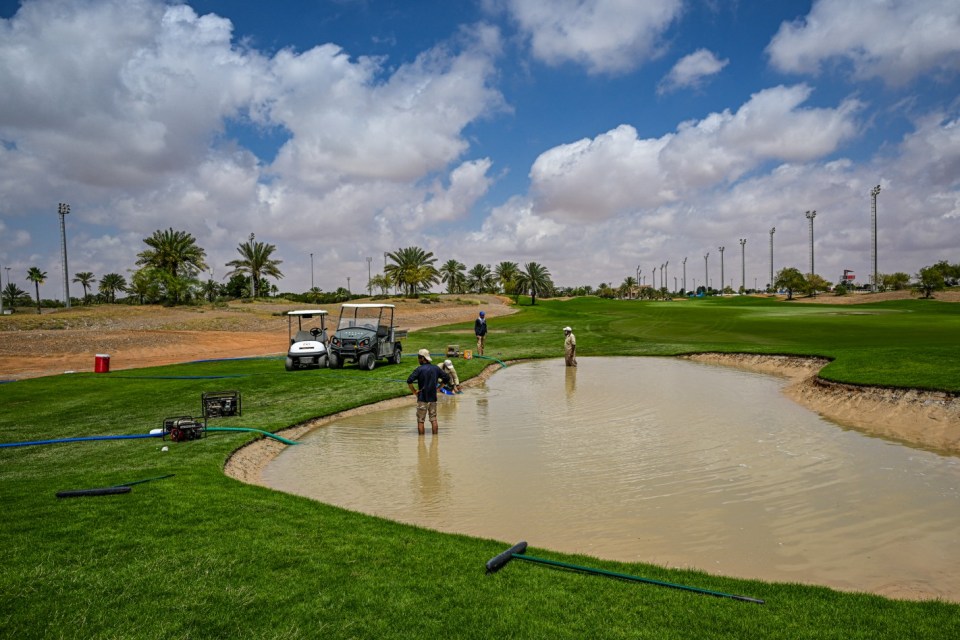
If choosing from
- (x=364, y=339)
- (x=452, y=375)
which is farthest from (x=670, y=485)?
(x=364, y=339)

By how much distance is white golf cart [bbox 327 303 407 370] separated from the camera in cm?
2253

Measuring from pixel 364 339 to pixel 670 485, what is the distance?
15.4 meters

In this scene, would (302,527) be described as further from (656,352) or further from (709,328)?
(709,328)

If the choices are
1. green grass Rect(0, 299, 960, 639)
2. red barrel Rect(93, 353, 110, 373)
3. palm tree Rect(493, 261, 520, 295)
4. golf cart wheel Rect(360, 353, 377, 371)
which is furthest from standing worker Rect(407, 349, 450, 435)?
palm tree Rect(493, 261, 520, 295)

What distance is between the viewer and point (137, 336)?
135ft

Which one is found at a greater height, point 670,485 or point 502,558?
point 502,558

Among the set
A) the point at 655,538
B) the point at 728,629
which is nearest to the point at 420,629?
the point at 728,629

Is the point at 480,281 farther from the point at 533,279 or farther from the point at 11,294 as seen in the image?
the point at 11,294

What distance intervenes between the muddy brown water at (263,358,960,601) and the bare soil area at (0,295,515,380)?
2318 centimetres

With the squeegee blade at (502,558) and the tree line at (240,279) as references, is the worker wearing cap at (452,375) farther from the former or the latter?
the tree line at (240,279)

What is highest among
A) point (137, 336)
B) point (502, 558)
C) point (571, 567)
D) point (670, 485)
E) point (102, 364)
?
point (137, 336)

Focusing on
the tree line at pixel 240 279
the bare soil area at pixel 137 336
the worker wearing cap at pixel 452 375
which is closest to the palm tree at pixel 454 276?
the tree line at pixel 240 279

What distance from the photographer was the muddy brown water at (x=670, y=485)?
707cm

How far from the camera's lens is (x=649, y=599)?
5336 millimetres
